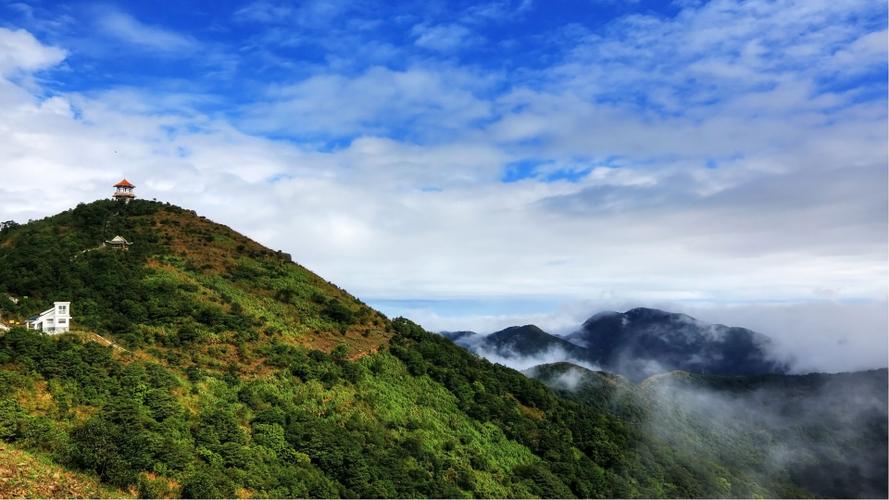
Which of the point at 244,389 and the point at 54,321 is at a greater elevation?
the point at 54,321

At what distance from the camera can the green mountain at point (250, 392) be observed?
1389 inches

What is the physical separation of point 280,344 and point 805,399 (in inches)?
7064

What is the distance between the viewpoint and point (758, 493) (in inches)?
3354

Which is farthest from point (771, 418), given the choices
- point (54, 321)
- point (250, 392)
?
point (54, 321)

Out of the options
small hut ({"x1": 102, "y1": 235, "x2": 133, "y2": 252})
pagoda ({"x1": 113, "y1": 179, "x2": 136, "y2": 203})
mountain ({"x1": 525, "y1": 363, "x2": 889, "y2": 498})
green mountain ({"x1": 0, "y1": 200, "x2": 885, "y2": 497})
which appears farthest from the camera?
mountain ({"x1": 525, "y1": 363, "x2": 889, "y2": 498})

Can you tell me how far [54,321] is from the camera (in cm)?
4572

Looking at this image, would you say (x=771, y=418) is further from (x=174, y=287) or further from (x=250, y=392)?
(x=174, y=287)

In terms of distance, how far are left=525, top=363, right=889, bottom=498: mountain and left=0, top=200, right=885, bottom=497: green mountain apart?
142 ft

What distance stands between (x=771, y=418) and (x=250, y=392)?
161 metres

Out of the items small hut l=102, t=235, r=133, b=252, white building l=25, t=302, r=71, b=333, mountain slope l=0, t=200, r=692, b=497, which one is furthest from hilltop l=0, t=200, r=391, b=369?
white building l=25, t=302, r=71, b=333

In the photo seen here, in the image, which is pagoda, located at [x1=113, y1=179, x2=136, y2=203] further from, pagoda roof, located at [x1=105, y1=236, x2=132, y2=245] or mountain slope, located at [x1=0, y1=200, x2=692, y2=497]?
pagoda roof, located at [x1=105, y1=236, x2=132, y2=245]

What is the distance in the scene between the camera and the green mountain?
3528 centimetres

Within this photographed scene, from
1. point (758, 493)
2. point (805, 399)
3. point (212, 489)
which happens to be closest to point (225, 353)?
point (212, 489)

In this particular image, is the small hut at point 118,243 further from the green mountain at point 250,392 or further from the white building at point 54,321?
the white building at point 54,321
